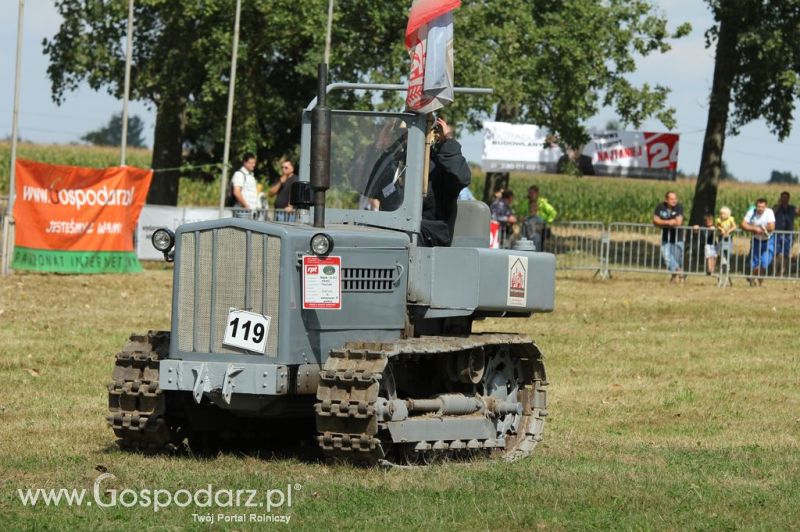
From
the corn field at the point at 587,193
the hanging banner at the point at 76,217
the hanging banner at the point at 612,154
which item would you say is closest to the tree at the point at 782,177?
the corn field at the point at 587,193

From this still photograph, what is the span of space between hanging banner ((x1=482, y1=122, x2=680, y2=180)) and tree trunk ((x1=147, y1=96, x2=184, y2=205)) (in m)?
8.11

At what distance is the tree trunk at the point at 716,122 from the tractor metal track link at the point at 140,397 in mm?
31285

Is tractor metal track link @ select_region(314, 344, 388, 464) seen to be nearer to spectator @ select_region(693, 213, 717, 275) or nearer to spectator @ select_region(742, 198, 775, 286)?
spectator @ select_region(742, 198, 775, 286)

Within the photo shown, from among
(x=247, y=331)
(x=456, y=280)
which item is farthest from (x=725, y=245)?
(x=247, y=331)

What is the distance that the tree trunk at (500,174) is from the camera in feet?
132

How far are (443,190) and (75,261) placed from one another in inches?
604

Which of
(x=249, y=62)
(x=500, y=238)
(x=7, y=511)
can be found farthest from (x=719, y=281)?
(x=7, y=511)

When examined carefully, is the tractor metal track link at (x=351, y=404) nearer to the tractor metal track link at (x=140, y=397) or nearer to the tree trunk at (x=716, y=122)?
the tractor metal track link at (x=140, y=397)

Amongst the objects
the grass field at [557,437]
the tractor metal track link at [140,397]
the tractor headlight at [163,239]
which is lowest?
the grass field at [557,437]

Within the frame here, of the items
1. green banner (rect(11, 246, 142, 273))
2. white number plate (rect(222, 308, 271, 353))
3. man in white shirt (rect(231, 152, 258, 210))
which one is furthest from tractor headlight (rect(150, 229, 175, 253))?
green banner (rect(11, 246, 142, 273))

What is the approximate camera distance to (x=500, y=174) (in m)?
43.7

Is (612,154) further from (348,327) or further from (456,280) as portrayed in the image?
(348,327)

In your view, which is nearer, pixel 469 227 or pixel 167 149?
pixel 469 227

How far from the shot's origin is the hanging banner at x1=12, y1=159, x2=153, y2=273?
2445cm
